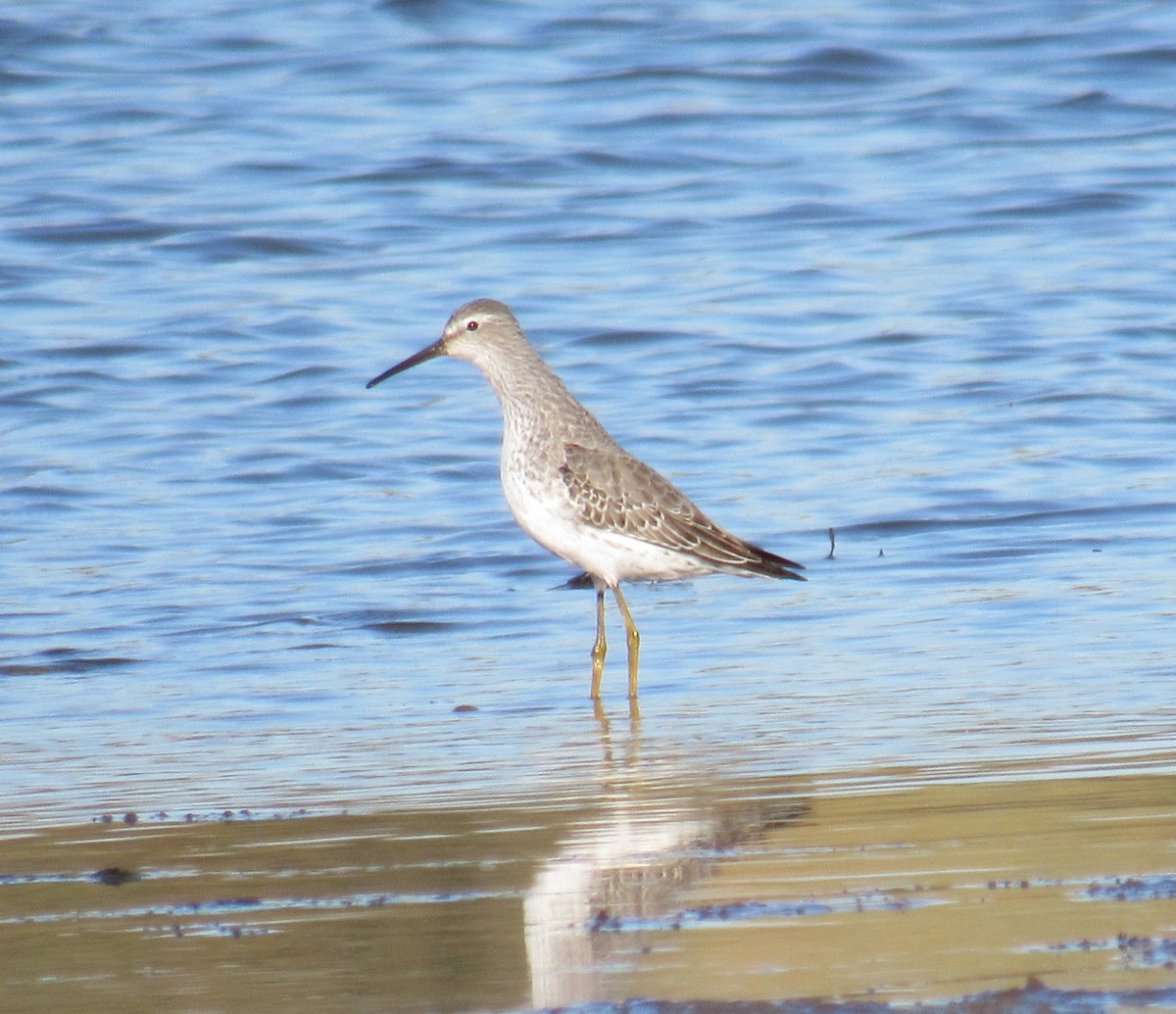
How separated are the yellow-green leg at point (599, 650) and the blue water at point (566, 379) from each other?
79 mm

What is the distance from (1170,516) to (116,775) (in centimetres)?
538

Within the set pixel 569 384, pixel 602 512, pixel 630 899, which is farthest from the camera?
pixel 569 384

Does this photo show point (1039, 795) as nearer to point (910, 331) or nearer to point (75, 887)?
point (75, 887)

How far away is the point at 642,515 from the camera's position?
7.46 m

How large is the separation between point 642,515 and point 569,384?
16.4 ft

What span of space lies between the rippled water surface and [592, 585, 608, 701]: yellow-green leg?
0.28ft

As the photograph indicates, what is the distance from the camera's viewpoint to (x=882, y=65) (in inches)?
813

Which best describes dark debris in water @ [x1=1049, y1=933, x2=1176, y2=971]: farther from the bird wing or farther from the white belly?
the white belly

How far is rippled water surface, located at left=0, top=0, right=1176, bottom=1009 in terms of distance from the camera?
6.39 metres

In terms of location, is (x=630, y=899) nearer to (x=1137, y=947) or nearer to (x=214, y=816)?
(x=1137, y=947)

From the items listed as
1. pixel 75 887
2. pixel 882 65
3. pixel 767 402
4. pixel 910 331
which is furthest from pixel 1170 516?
pixel 882 65

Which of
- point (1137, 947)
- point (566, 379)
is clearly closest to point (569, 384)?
point (566, 379)

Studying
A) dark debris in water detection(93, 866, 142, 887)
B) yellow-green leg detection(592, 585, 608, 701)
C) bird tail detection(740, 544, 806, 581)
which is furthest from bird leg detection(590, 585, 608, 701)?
dark debris in water detection(93, 866, 142, 887)

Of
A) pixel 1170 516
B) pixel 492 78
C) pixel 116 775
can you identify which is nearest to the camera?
pixel 116 775
